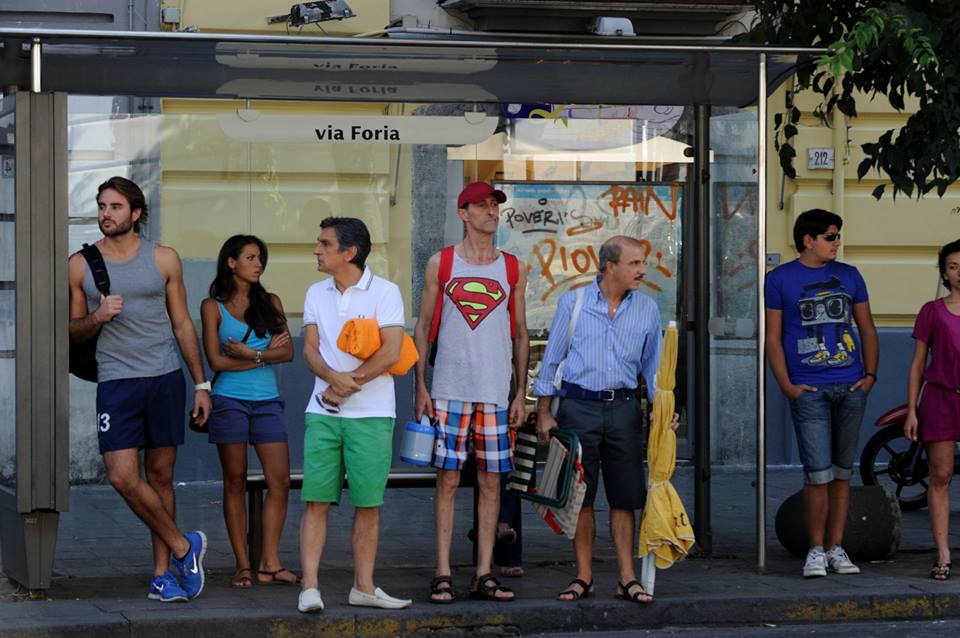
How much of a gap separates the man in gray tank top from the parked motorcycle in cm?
493

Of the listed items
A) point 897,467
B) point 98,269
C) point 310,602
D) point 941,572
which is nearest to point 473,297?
point 310,602

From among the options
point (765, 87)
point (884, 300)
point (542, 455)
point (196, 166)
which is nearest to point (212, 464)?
point (196, 166)

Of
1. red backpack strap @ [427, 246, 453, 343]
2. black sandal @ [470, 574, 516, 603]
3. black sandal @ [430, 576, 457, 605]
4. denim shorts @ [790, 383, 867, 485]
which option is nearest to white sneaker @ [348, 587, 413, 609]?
black sandal @ [430, 576, 457, 605]

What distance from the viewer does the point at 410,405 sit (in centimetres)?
1017

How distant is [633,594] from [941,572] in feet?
5.45

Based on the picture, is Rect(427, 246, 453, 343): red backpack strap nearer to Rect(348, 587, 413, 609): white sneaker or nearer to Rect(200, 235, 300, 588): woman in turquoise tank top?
Rect(200, 235, 300, 588): woman in turquoise tank top

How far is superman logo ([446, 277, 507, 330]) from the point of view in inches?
299

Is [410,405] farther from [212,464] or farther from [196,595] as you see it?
[196,595]

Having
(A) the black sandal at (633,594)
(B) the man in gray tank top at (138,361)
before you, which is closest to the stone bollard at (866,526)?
(A) the black sandal at (633,594)

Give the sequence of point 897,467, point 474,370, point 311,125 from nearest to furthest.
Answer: point 474,370
point 311,125
point 897,467

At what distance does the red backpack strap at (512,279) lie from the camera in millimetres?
7719

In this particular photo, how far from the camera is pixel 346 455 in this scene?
23.4 ft

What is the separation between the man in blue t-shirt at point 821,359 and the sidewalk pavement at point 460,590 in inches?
14.7

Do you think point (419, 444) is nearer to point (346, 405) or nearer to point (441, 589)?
point (346, 405)
